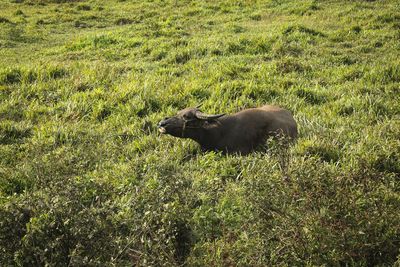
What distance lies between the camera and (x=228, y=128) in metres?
6.51

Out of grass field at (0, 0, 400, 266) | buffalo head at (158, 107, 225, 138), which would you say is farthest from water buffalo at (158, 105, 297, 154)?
grass field at (0, 0, 400, 266)

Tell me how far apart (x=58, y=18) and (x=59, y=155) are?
14114 mm

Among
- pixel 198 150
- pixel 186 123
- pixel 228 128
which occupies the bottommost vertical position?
pixel 198 150

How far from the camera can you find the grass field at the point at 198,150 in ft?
12.0

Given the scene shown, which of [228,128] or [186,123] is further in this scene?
[228,128]

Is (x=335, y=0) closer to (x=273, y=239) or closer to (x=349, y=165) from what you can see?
(x=349, y=165)

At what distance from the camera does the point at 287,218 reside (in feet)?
12.1

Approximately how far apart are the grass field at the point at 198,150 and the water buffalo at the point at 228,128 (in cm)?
30

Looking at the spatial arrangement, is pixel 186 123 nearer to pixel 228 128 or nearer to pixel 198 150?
pixel 198 150

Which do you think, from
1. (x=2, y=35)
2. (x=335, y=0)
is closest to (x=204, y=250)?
(x=2, y=35)

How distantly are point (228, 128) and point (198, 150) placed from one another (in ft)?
1.76

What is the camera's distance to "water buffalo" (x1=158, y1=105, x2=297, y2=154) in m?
6.29

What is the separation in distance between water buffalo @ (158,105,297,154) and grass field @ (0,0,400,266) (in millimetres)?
302

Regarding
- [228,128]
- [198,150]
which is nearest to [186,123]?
[198,150]
